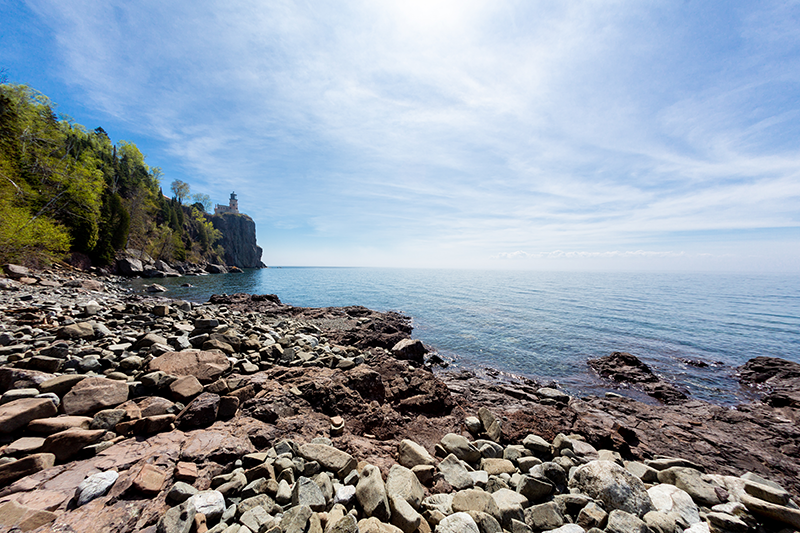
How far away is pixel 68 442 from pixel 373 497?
14.2ft

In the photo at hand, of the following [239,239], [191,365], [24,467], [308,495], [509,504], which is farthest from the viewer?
[239,239]

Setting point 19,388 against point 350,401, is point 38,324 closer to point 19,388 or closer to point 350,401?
point 19,388

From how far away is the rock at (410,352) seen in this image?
13841 millimetres

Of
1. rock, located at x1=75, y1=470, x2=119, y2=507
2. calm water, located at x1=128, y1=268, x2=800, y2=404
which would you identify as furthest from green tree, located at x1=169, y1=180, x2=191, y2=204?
rock, located at x1=75, y1=470, x2=119, y2=507

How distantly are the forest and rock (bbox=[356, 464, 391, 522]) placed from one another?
34.7m

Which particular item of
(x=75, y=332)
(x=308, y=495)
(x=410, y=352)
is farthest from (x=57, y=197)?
(x=308, y=495)

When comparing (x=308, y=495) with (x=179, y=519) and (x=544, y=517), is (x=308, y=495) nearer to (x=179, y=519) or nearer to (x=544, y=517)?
(x=179, y=519)

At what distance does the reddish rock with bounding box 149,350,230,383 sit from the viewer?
6.04m

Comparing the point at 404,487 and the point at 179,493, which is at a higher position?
the point at 179,493

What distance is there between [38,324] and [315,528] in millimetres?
12541

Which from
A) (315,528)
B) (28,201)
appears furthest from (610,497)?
(28,201)

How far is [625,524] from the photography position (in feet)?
11.7

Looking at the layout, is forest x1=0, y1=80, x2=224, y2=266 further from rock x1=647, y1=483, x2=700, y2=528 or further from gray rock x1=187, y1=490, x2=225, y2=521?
rock x1=647, y1=483, x2=700, y2=528

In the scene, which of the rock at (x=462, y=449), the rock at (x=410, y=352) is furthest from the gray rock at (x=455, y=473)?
the rock at (x=410, y=352)
